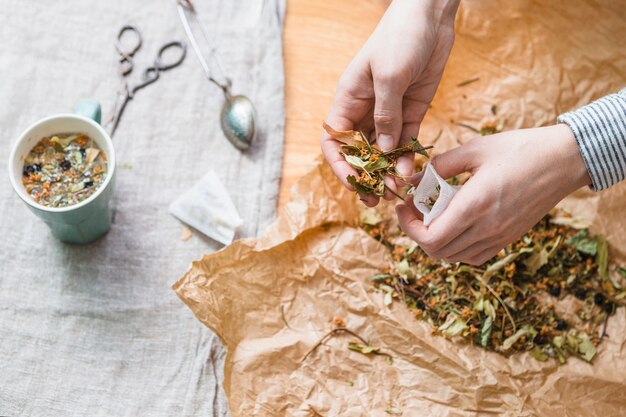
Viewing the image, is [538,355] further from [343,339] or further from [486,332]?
[343,339]

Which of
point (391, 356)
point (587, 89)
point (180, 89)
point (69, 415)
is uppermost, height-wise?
point (587, 89)

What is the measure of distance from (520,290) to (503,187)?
0.36 m

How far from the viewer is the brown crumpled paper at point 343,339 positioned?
3.96 ft

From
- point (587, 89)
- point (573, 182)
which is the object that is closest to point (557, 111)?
point (587, 89)

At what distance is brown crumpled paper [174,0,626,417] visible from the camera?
121 centimetres

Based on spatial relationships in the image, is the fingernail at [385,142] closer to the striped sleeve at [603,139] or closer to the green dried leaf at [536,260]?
the striped sleeve at [603,139]

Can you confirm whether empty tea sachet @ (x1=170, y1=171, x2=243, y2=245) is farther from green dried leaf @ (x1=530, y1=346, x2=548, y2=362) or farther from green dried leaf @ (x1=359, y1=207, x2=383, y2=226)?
green dried leaf @ (x1=530, y1=346, x2=548, y2=362)

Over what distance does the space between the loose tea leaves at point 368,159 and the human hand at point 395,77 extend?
0.04 feet

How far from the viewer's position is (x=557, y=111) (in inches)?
56.7

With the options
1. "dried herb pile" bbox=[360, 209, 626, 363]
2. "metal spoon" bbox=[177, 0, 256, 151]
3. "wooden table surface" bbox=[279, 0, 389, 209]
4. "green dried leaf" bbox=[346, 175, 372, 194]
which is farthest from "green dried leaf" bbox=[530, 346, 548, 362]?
"metal spoon" bbox=[177, 0, 256, 151]

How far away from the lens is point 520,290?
1.31 metres

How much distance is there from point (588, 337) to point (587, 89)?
0.54 meters

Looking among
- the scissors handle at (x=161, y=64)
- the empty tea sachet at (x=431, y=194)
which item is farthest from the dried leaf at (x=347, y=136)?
the scissors handle at (x=161, y=64)

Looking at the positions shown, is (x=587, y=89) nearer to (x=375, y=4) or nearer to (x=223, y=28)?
(x=375, y=4)
